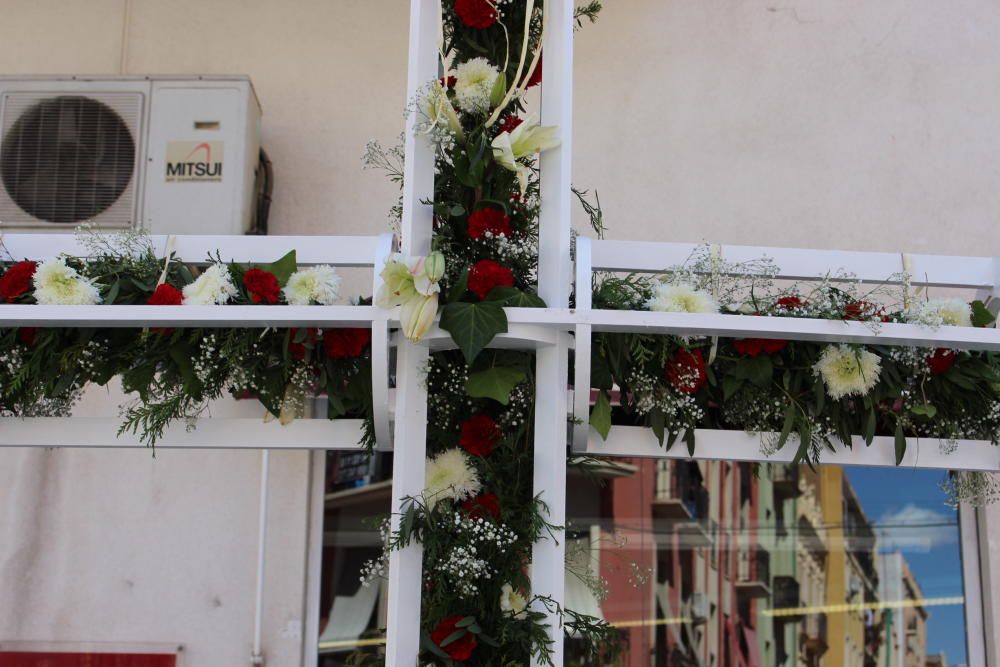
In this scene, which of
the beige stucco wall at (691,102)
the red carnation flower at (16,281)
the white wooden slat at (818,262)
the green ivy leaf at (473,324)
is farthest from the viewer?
the beige stucco wall at (691,102)

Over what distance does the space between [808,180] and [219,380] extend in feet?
8.05

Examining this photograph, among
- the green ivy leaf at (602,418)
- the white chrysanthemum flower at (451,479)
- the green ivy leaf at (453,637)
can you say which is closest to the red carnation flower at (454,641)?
the green ivy leaf at (453,637)

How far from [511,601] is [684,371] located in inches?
23.3

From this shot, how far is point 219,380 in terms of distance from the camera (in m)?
2.00

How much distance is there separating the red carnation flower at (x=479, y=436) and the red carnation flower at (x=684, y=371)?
39 centimetres

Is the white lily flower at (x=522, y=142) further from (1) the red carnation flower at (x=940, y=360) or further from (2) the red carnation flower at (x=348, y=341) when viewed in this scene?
(1) the red carnation flower at (x=940, y=360)

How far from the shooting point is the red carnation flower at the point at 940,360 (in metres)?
2.04

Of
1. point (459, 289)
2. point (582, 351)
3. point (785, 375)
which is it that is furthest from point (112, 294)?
point (785, 375)

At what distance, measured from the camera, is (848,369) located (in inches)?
77.5

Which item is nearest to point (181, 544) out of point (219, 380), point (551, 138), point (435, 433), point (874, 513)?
point (219, 380)

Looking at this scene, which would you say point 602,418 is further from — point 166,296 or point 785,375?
point 166,296

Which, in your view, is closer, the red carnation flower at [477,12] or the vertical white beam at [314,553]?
the red carnation flower at [477,12]

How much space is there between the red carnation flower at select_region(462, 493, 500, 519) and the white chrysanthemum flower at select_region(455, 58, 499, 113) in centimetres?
79

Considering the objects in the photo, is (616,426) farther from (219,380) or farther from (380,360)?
(219,380)
